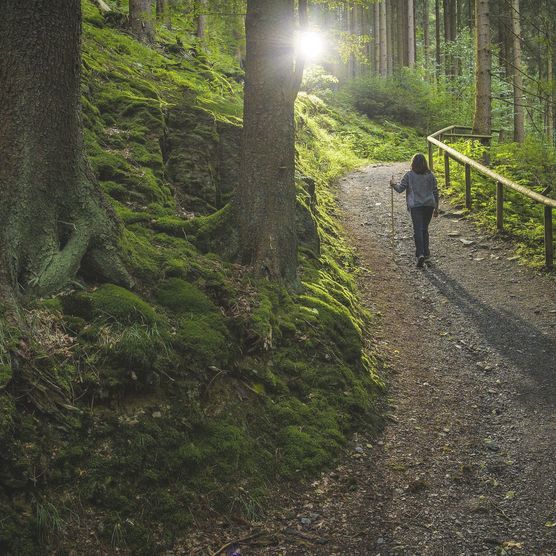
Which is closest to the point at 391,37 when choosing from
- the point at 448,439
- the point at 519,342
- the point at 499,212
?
the point at 499,212

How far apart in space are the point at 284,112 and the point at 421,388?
3768 mm

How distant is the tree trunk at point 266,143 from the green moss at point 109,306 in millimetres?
2019

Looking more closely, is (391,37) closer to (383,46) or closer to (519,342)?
(383,46)

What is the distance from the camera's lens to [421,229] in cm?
1102

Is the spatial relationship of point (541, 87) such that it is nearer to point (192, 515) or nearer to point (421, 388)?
point (421, 388)

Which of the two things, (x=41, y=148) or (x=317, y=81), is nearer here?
(x=41, y=148)

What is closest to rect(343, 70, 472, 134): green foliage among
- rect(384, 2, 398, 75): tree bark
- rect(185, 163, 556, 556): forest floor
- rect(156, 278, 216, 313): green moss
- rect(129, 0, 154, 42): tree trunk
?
rect(384, 2, 398, 75): tree bark

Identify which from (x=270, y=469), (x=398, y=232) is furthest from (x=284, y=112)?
(x=398, y=232)

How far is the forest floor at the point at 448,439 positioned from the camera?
4.42m

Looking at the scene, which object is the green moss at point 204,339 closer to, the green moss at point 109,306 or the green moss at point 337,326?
the green moss at point 109,306

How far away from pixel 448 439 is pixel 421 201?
6038 mm

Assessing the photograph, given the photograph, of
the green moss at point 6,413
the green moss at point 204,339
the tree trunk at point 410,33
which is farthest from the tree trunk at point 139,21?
the tree trunk at point 410,33

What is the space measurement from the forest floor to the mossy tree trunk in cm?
260

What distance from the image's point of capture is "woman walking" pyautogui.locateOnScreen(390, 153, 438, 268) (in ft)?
36.1
